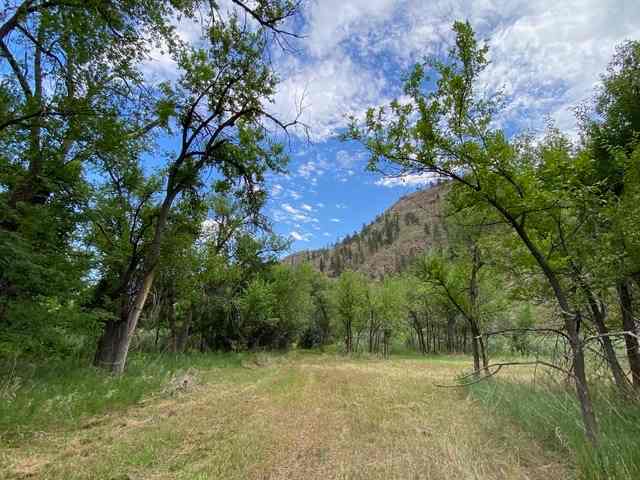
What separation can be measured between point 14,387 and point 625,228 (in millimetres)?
10963

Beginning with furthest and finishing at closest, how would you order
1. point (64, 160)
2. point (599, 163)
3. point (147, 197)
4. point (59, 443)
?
point (147, 197) < point (64, 160) < point (599, 163) < point (59, 443)

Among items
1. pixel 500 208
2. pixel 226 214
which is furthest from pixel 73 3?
pixel 226 214

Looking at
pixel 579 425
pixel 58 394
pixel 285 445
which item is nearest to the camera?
pixel 579 425

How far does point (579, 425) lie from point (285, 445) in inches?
155

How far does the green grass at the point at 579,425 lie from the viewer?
3.00 meters

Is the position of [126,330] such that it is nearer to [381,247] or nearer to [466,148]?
[466,148]

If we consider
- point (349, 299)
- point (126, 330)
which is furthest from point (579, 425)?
point (349, 299)

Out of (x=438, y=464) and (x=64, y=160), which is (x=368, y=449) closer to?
(x=438, y=464)

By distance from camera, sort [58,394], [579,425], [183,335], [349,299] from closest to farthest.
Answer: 1. [579,425]
2. [58,394]
3. [183,335]
4. [349,299]


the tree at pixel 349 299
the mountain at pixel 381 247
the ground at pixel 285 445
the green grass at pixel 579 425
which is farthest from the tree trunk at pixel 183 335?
the mountain at pixel 381 247

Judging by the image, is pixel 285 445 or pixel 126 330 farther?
pixel 126 330

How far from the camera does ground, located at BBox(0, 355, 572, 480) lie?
3.36m

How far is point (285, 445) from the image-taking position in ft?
13.7

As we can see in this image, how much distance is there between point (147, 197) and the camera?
10906 millimetres
